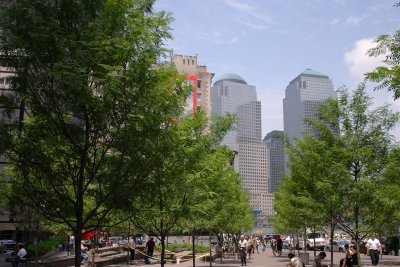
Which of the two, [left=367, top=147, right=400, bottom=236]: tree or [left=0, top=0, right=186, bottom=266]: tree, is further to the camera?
[left=367, top=147, right=400, bottom=236]: tree

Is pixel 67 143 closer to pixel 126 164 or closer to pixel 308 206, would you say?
pixel 126 164

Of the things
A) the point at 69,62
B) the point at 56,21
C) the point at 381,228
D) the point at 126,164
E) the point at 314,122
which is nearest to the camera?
the point at 69,62

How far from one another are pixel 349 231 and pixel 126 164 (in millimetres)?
11866

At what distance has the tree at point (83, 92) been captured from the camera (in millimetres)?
7953

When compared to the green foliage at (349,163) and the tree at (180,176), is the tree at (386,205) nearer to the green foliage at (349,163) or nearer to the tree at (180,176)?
the green foliage at (349,163)

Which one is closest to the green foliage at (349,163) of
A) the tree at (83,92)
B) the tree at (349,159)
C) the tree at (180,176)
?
the tree at (349,159)

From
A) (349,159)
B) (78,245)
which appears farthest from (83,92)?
(349,159)

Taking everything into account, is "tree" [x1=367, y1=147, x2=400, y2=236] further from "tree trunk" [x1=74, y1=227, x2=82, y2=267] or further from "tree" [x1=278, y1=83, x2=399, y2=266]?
"tree trunk" [x1=74, y1=227, x2=82, y2=267]

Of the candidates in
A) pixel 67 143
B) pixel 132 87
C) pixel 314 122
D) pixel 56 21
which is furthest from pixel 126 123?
pixel 314 122

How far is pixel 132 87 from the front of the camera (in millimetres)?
8461

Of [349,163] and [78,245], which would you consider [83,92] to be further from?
[349,163]

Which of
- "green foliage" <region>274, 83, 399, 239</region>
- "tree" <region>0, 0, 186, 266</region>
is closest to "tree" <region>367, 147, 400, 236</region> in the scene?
"green foliage" <region>274, 83, 399, 239</region>

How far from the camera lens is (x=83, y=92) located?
7.84 meters

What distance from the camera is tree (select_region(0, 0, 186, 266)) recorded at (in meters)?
7.95
